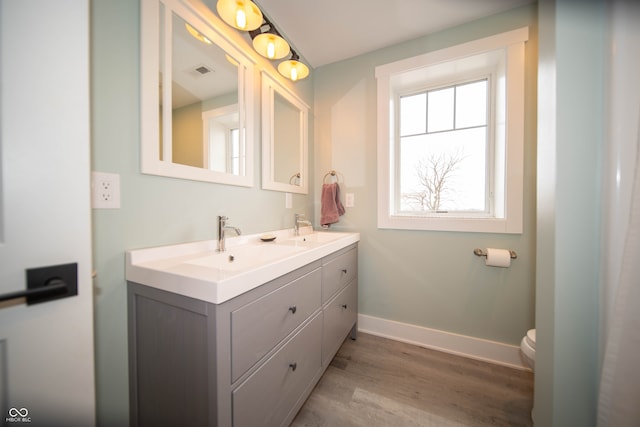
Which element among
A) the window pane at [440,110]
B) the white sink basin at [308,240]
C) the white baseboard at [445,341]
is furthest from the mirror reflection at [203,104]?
the white baseboard at [445,341]

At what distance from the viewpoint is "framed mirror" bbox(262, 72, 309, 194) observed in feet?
4.99

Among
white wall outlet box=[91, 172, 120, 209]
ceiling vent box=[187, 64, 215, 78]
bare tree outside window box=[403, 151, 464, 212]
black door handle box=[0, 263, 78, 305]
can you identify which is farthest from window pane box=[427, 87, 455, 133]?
black door handle box=[0, 263, 78, 305]

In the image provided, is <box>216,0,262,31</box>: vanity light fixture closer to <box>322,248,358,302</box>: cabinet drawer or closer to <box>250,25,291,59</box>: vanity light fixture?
<box>250,25,291,59</box>: vanity light fixture

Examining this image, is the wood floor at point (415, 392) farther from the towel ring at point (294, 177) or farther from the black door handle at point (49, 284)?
the towel ring at point (294, 177)

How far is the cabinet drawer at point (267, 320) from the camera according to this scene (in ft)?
2.28

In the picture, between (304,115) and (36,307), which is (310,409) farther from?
(304,115)

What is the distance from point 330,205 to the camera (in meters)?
1.94

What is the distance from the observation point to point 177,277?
69cm

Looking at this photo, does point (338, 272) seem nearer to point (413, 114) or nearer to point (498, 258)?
point (498, 258)

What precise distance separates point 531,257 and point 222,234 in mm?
1928

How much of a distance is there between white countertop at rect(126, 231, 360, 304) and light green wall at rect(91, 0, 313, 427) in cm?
7

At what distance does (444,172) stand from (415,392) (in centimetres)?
155

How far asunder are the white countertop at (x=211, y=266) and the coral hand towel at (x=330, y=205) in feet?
2.07

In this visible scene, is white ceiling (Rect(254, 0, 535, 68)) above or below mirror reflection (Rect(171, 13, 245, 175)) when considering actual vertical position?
above
